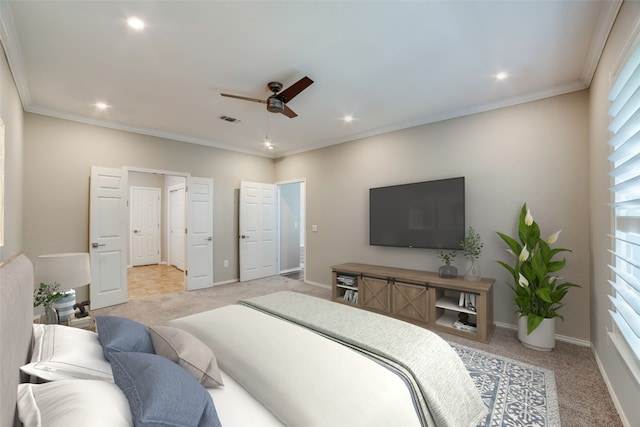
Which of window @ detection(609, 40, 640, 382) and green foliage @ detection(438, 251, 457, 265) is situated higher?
window @ detection(609, 40, 640, 382)

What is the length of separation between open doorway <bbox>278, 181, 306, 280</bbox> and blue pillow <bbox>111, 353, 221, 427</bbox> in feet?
17.5

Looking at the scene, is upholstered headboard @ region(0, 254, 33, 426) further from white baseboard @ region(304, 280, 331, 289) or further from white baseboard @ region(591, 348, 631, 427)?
white baseboard @ region(304, 280, 331, 289)

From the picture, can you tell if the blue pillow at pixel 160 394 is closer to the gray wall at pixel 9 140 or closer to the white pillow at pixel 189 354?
the white pillow at pixel 189 354

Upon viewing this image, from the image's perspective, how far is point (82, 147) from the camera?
3955mm

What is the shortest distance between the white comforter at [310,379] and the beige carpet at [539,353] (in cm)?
150

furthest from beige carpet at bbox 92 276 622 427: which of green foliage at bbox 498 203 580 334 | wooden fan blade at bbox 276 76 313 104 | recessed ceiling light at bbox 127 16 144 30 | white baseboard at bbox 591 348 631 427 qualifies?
recessed ceiling light at bbox 127 16 144 30

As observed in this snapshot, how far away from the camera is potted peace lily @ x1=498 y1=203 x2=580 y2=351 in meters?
2.68

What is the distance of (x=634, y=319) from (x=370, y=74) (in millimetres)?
2578

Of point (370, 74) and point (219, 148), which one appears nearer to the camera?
point (370, 74)

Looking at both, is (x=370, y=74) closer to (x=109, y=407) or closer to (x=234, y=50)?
(x=234, y=50)

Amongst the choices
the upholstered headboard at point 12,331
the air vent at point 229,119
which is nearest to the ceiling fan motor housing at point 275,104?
the air vent at point 229,119

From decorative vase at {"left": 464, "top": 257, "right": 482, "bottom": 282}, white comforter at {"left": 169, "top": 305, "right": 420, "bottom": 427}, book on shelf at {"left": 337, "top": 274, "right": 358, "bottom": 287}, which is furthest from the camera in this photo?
book on shelf at {"left": 337, "top": 274, "right": 358, "bottom": 287}

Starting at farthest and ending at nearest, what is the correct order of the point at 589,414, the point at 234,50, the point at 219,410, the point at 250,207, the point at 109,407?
the point at 250,207 → the point at 234,50 → the point at 589,414 → the point at 219,410 → the point at 109,407

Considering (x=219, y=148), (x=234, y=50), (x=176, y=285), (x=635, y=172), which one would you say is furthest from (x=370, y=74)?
(x=176, y=285)
